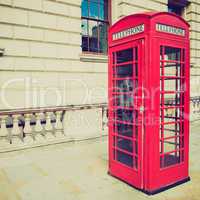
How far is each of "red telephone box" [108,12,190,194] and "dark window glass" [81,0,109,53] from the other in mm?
4827

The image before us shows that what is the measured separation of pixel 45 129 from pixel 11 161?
1516 millimetres

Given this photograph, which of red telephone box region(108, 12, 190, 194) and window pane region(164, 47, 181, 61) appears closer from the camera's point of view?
red telephone box region(108, 12, 190, 194)

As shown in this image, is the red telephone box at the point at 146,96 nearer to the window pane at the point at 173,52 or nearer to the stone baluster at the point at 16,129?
the window pane at the point at 173,52

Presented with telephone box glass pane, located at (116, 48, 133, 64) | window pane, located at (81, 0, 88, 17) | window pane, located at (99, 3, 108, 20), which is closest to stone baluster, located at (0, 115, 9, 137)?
telephone box glass pane, located at (116, 48, 133, 64)

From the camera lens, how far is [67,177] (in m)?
4.09

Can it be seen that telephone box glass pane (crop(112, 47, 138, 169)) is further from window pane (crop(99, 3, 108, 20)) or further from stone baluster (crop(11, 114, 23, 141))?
window pane (crop(99, 3, 108, 20))

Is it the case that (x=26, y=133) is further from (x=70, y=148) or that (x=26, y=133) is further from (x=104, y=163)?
(x=104, y=163)

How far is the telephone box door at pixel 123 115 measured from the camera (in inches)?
140

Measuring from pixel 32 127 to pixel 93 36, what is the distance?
4592 mm

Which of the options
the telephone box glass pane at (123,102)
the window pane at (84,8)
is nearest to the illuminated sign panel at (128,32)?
the telephone box glass pane at (123,102)

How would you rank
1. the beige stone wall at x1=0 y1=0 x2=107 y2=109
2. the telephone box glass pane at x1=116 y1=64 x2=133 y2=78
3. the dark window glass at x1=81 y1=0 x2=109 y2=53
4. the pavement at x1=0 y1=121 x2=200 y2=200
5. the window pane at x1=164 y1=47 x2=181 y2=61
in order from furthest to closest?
1. the dark window glass at x1=81 y1=0 x2=109 y2=53
2. the beige stone wall at x1=0 y1=0 x2=107 y2=109
3. the telephone box glass pane at x1=116 y1=64 x2=133 y2=78
4. the window pane at x1=164 y1=47 x2=181 y2=61
5. the pavement at x1=0 y1=121 x2=200 y2=200

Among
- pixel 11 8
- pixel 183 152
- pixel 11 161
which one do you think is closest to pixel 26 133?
pixel 11 161

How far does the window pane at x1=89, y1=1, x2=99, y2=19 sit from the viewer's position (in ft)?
28.3

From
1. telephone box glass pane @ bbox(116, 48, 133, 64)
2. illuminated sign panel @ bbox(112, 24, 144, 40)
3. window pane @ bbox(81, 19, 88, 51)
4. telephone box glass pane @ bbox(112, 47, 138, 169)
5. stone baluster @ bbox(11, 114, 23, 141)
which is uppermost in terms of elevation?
window pane @ bbox(81, 19, 88, 51)
